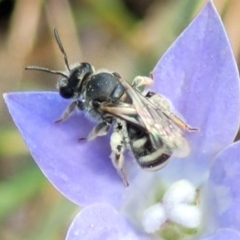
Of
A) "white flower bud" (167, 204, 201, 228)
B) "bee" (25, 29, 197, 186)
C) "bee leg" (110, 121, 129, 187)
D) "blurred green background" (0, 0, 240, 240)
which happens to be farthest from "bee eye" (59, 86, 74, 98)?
"blurred green background" (0, 0, 240, 240)

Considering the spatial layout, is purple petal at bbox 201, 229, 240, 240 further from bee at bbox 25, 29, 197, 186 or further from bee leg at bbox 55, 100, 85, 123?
bee leg at bbox 55, 100, 85, 123

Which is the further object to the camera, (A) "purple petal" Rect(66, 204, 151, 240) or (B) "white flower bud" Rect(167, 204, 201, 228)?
(B) "white flower bud" Rect(167, 204, 201, 228)

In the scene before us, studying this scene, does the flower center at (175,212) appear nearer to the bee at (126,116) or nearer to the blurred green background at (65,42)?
the bee at (126,116)

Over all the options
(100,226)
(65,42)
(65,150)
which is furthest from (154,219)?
(65,42)

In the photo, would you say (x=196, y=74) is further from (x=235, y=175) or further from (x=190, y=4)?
(x=190, y=4)

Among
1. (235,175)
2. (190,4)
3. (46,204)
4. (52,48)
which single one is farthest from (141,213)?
(52,48)

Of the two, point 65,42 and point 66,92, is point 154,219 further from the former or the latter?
point 65,42
